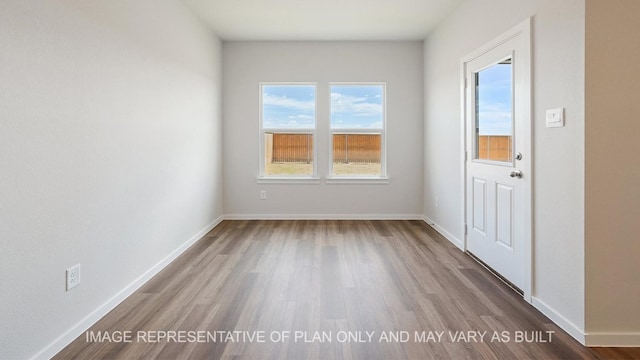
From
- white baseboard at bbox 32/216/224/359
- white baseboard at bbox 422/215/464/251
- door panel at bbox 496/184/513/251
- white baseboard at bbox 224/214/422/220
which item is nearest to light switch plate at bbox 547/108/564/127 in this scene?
door panel at bbox 496/184/513/251

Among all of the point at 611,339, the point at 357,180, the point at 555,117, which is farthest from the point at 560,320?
the point at 357,180

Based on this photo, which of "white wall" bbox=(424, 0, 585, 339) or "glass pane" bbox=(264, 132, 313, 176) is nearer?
"white wall" bbox=(424, 0, 585, 339)

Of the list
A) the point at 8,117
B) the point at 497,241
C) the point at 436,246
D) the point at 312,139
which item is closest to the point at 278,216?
the point at 312,139

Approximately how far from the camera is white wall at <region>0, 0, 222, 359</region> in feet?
5.67

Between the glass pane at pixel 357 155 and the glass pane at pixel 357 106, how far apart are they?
199 mm

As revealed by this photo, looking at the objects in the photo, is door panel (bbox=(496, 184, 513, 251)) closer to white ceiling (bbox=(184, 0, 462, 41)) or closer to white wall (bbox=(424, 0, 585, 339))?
white wall (bbox=(424, 0, 585, 339))

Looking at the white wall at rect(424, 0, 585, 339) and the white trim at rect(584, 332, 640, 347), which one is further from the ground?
the white wall at rect(424, 0, 585, 339)

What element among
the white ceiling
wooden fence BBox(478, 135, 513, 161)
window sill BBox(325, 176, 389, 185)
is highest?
the white ceiling

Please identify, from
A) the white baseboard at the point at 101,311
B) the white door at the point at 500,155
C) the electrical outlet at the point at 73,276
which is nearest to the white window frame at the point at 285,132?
the white baseboard at the point at 101,311

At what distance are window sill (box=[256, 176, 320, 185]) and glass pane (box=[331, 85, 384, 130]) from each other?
88cm

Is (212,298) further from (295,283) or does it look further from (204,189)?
(204,189)

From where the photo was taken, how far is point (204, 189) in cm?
470

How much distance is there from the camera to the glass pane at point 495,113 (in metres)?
2.95

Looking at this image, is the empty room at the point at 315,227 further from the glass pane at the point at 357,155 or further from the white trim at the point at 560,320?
the glass pane at the point at 357,155
